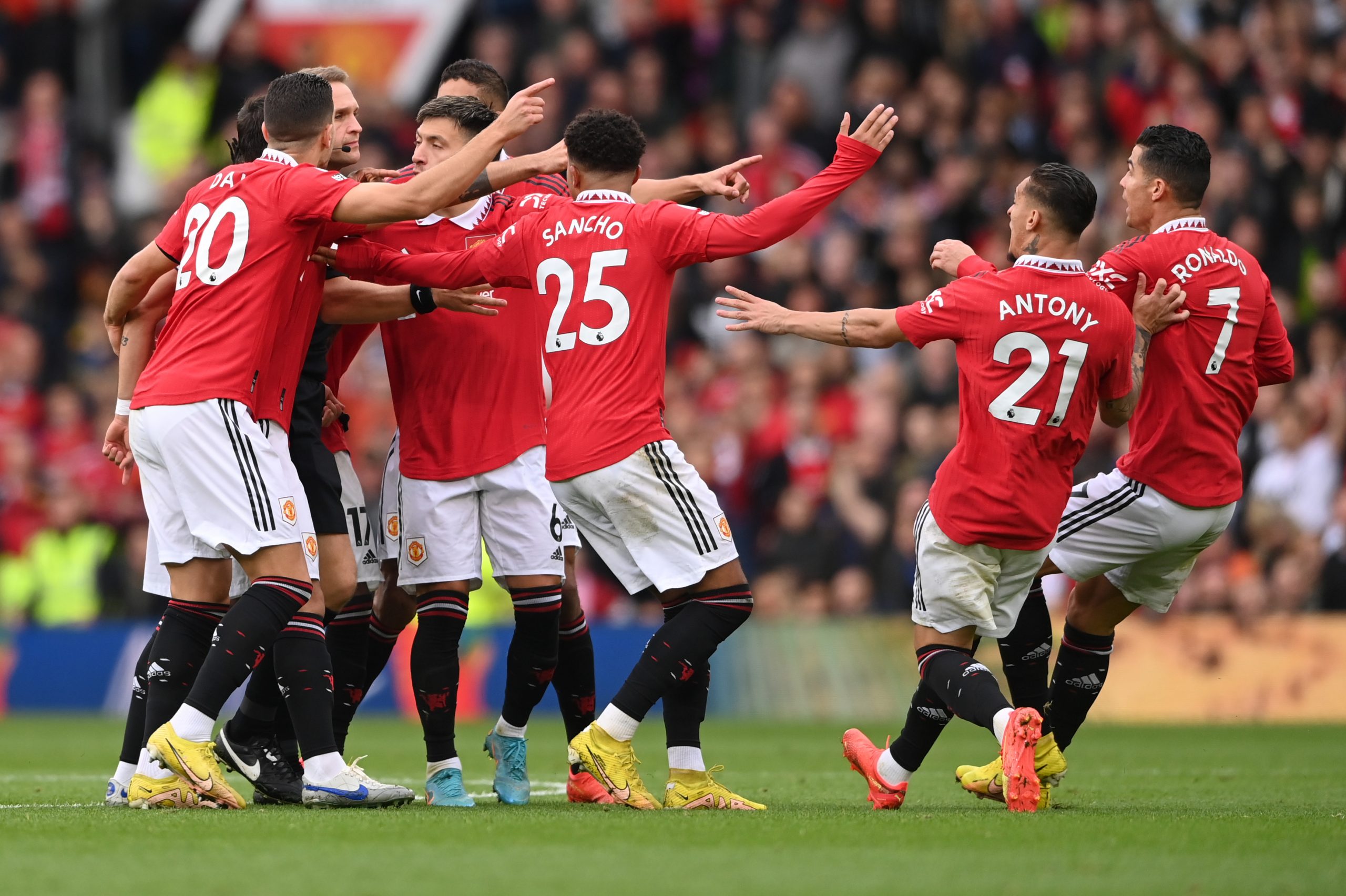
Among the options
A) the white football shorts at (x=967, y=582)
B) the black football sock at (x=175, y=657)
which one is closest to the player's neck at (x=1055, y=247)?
the white football shorts at (x=967, y=582)

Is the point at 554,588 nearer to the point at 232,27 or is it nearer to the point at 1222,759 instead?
the point at 1222,759

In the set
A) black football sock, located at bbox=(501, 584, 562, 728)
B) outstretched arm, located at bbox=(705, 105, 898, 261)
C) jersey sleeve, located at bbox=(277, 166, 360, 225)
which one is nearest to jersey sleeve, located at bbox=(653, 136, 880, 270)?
outstretched arm, located at bbox=(705, 105, 898, 261)

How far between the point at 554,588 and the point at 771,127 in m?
10.2

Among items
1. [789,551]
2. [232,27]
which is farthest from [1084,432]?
[232,27]

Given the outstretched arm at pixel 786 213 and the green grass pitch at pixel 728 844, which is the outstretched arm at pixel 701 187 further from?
the green grass pitch at pixel 728 844

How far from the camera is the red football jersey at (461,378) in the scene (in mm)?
7039

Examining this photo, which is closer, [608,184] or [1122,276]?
[608,184]

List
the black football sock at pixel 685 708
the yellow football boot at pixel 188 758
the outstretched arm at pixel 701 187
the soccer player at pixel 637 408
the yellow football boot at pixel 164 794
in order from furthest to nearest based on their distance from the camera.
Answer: the outstretched arm at pixel 701 187
the black football sock at pixel 685 708
the soccer player at pixel 637 408
the yellow football boot at pixel 164 794
the yellow football boot at pixel 188 758

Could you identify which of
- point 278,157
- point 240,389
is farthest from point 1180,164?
point 240,389

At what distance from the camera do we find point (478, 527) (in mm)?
7090

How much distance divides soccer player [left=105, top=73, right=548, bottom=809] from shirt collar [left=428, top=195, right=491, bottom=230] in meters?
0.74

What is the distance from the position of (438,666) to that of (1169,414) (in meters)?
3.07

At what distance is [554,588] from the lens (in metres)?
7.01

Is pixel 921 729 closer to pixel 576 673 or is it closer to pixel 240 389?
pixel 576 673
